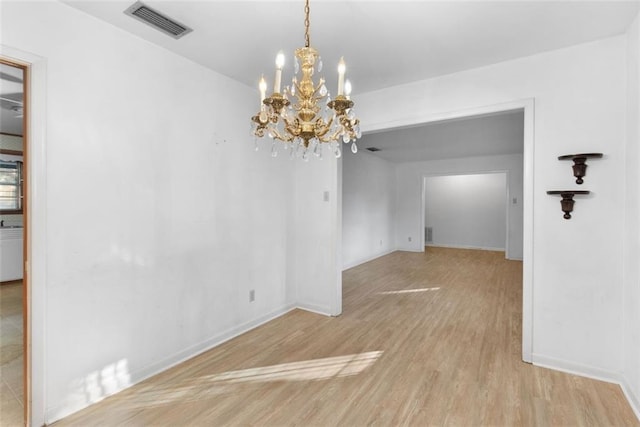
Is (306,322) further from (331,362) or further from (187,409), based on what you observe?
(187,409)

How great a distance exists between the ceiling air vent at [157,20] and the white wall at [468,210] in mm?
8983

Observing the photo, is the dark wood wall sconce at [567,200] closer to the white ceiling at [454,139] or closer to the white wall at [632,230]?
the white wall at [632,230]

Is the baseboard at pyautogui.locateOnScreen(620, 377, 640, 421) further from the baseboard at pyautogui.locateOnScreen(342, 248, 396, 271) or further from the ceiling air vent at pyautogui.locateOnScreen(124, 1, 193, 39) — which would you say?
the baseboard at pyautogui.locateOnScreen(342, 248, 396, 271)

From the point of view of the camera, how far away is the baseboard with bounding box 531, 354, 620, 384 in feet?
8.02

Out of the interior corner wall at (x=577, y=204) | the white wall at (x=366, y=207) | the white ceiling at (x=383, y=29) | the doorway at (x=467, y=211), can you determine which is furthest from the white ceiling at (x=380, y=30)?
the doorway at (x=467, y=211)

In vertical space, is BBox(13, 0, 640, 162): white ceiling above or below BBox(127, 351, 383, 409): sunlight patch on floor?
above

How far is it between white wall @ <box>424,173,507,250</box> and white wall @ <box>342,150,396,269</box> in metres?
2.11

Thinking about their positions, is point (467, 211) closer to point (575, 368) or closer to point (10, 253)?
point (575, 368)

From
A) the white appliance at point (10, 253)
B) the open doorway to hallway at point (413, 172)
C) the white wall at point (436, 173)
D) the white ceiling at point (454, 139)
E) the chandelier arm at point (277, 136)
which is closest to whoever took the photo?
the chandelier arm at point (277, 136)

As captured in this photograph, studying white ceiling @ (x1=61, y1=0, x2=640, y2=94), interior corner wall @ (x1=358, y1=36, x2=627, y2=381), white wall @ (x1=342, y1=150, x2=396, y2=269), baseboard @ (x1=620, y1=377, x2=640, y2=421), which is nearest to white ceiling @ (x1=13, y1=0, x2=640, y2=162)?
white ceiling @ (x1=61, y1=0, x2=640, y2=94)

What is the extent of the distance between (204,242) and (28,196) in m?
1.33

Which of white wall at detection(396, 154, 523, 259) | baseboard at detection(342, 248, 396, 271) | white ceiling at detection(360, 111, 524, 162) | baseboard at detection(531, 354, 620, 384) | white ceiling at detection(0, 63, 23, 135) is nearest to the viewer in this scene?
baseboard at detection(531, 354, 620, 384)

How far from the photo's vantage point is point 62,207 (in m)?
2.06

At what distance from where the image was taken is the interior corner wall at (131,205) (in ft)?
6.68
